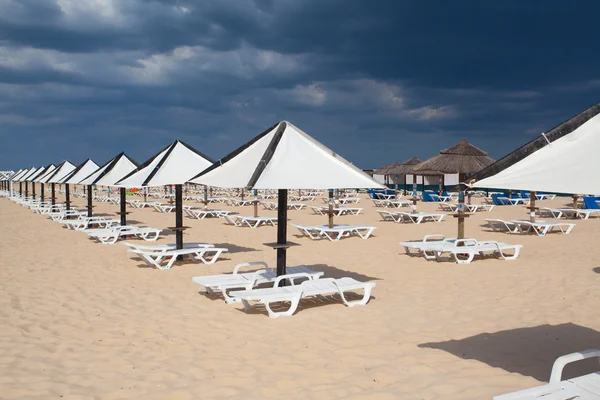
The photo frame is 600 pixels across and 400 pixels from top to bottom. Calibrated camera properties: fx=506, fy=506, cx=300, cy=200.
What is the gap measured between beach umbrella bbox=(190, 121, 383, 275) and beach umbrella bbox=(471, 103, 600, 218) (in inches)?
97.8

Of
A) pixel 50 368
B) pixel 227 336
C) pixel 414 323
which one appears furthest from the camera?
pixel 414 323

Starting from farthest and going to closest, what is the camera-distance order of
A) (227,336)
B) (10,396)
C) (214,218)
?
(214,218) → (227,336) → (10,396)

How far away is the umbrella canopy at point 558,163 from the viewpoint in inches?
104

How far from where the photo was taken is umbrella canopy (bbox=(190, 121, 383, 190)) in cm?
585

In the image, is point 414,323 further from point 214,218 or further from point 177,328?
point 214,218

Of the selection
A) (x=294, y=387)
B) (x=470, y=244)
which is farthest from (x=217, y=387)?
(x=470, y=244)

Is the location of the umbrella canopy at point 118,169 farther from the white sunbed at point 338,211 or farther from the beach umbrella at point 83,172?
the white sunbed at point 338,211

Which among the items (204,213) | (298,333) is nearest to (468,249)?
(298,333)

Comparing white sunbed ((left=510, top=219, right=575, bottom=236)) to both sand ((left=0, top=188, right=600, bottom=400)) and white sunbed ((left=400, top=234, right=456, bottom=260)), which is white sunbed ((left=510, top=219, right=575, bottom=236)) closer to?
white sunbed ((left=400, top=234, right=456, bottom=260))

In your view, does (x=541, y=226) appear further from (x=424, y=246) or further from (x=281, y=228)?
(x=281, y=228)

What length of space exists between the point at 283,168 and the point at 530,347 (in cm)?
322

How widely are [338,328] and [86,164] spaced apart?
1508cm

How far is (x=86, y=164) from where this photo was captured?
17922mm

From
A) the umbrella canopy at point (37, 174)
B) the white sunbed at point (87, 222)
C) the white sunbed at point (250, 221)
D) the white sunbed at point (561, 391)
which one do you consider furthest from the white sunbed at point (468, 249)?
the umbrella canopy at point (37, 174)
